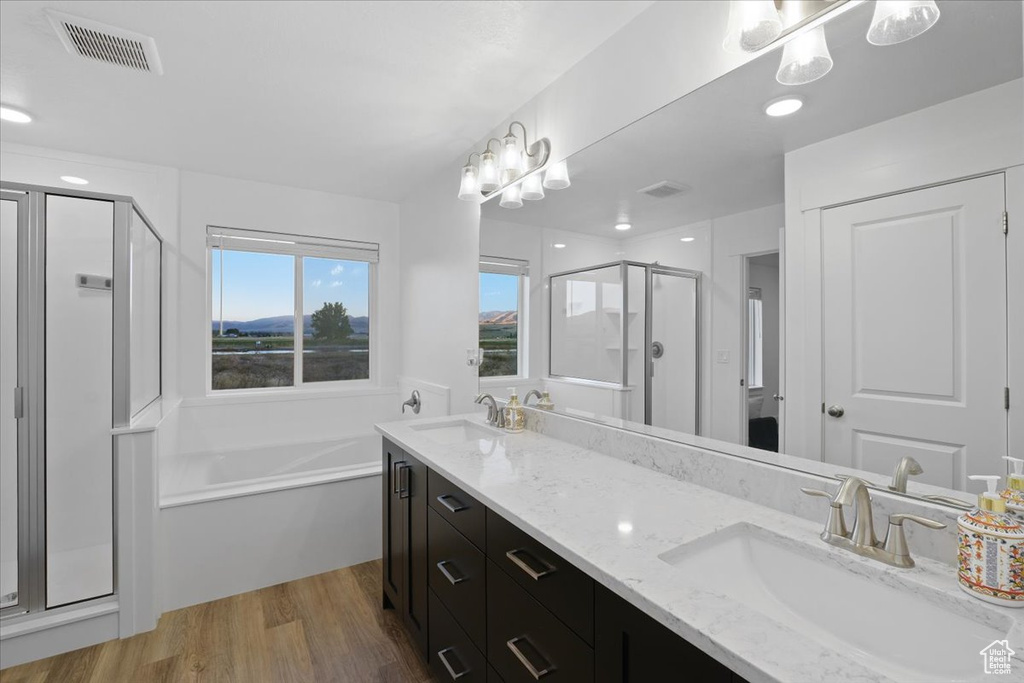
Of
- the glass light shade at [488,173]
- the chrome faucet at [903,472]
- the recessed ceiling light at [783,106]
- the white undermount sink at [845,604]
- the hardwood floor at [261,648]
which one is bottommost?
the hardwood floor at [261,648]

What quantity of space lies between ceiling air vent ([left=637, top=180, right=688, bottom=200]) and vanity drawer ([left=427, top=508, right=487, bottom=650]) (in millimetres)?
1264

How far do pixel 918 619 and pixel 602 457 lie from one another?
973 millimetres

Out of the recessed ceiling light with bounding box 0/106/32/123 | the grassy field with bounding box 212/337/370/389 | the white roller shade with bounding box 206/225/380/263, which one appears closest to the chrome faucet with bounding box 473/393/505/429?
the grassy field with bounding box 212/337/370/389

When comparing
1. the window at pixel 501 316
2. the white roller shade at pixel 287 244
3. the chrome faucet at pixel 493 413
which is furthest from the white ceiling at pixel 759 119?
the white roller shade at pixel 287 244

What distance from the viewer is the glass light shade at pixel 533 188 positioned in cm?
207

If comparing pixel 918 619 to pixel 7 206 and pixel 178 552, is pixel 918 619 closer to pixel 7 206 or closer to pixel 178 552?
pixel 178 552

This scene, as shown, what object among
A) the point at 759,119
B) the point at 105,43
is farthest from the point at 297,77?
the point at 759,119

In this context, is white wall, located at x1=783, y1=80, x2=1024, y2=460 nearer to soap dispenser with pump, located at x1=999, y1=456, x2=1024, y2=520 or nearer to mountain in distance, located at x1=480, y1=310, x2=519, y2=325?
soap dispenser with pump, located at x1=999, y1=456, x2=1024, y2=520

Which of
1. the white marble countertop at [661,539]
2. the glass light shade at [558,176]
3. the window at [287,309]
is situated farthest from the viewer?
the window at [287,309]

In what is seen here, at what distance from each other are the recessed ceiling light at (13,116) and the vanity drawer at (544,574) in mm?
3047

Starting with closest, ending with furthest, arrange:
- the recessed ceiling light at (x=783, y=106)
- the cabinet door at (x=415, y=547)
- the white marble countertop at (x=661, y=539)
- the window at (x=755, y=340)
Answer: the white marble countertop at (x=661, y=539)
the recessed ceiling light at (x=783, y=106)
the window at (x=755, y=340)
the cabinet door at (x=415, y=547)

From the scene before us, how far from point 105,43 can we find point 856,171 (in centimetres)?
252

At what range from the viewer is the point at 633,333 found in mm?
1695

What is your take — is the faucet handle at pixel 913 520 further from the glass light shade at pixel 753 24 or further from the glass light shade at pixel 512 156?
the glass light shade at pixel 512 156
